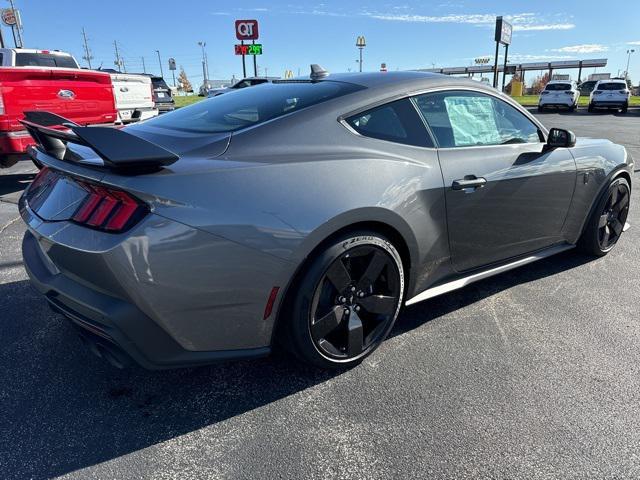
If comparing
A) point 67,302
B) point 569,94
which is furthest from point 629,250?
point 569,94

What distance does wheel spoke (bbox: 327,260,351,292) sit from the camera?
90.3 inches

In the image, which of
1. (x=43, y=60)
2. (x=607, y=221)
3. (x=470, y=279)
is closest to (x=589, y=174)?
(x=607, y=221)

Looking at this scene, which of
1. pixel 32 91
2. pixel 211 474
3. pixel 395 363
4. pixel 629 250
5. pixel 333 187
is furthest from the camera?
pixel 32 91

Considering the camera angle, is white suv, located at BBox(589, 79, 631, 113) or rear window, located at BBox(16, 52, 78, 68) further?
white suv, located at BBox(589, 79, 631, 113)

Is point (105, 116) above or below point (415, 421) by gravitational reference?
above

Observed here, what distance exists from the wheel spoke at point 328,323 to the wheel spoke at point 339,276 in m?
0.12

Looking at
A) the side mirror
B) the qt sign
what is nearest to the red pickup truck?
the side mirror

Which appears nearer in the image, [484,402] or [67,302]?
[67,302]

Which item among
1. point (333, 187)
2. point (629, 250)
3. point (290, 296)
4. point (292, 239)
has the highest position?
point (333, 187)

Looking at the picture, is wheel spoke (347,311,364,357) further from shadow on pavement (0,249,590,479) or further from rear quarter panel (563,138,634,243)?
rear quarter panel (563,138,634,243)

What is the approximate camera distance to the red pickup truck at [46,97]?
5.99 metres

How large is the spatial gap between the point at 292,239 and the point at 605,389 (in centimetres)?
177

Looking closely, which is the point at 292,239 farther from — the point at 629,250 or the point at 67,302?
the point at 629,250

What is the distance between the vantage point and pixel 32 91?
629 centimetres
